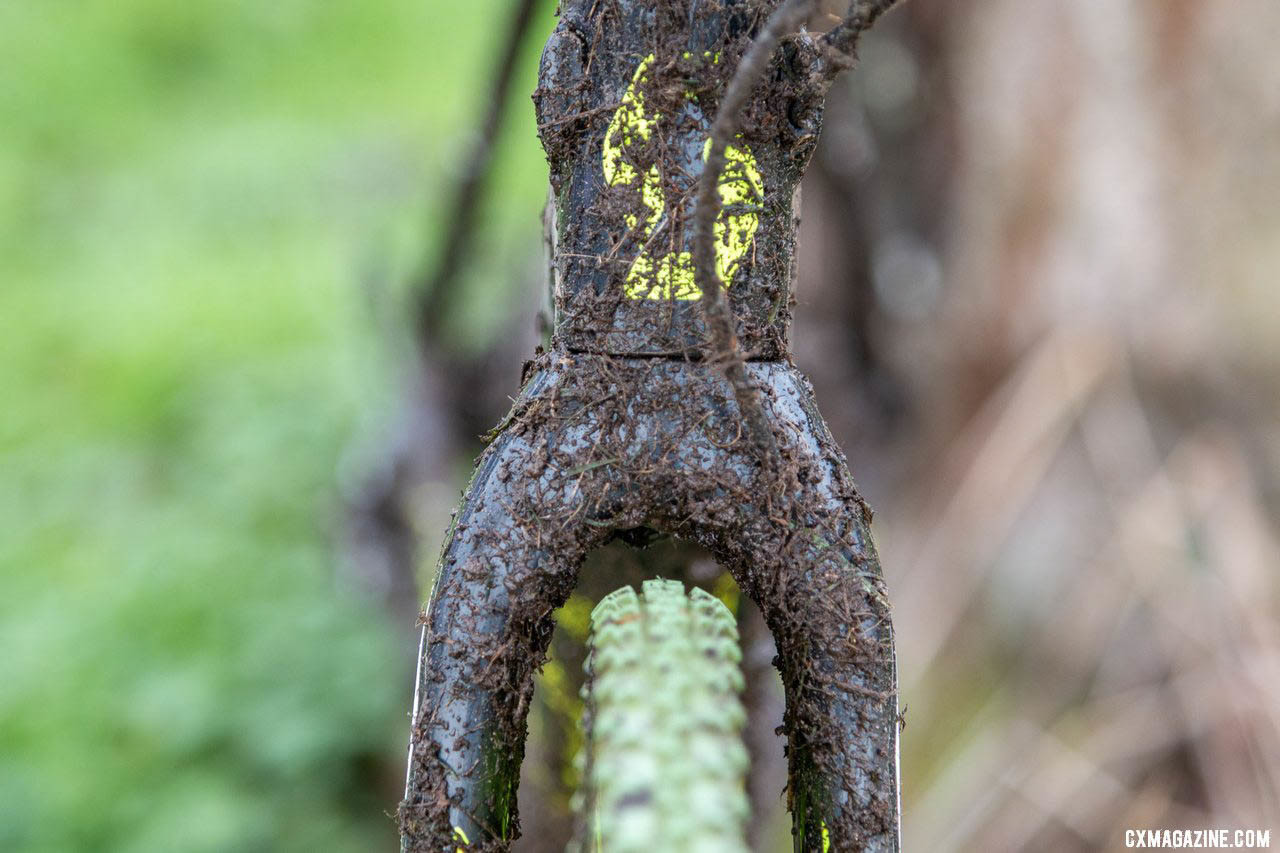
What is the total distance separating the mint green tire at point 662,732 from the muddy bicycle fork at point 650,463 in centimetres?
4

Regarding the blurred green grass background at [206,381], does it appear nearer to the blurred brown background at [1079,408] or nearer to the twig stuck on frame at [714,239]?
the twig stuck on frame at [714,239]

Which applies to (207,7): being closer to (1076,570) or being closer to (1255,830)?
(1076,570)

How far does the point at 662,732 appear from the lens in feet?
1.96

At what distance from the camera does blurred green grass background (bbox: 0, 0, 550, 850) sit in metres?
1.98

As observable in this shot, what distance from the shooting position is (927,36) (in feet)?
6.43

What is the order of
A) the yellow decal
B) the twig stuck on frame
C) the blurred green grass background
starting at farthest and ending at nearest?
1. the blurred green grass background
2. the yellow decal
3. the twig stuck on frame

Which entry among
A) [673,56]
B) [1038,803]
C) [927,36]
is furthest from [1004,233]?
[673,56]

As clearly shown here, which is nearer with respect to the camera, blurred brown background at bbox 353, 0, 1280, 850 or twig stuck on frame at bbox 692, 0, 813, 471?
twig stuck on frame at bbox 692, 0, 813, 471

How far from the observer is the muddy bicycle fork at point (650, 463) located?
62 cm

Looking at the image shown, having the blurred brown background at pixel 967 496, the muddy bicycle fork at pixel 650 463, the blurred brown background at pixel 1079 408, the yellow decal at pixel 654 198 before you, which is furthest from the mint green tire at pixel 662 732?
the blurred brown background at pixel 1079 408

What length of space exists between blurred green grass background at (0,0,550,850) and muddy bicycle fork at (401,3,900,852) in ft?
0.85

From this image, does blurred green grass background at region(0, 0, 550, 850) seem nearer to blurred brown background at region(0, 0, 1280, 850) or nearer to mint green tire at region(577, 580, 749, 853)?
blurred brown background at region(0, 0, 1280, 850)

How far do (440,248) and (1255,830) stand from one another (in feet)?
5.48

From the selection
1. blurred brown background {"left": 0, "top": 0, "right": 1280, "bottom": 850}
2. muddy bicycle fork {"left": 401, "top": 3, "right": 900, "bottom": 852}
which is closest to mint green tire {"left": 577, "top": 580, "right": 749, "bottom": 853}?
muddy bicycle fork {"left": 401, "top": 3, "right": 900, "bottom": 852}
